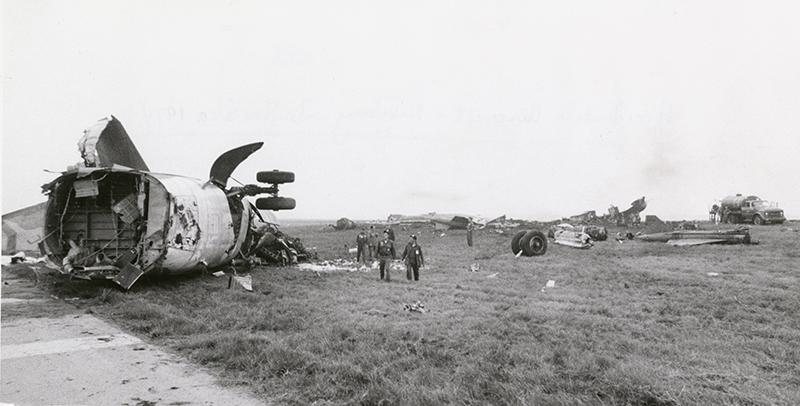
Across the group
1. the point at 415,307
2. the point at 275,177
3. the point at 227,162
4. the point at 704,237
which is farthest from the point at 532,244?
the point at 227,162

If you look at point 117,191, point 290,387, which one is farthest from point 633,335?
point 117,191

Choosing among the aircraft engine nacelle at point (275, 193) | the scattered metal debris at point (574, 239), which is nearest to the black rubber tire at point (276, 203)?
the aircraft engine nacelle at point (275, 193)

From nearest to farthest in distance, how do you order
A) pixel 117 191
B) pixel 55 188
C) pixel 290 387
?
pixel 290 387 → pixel 55 188 → pixel 117 191

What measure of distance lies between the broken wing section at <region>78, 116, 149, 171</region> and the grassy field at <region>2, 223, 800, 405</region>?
10.2 feet

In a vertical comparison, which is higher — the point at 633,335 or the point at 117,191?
the point at 117,191

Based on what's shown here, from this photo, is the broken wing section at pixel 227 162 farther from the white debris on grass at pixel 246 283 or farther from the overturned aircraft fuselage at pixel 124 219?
the white debris on grass at pixel 246 283

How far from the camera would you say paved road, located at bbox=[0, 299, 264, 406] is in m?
A: 4.11

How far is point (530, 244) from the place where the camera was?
1725cm

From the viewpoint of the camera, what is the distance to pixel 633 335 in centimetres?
627

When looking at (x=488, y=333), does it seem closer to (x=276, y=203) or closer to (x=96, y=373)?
(x=96, y=373)

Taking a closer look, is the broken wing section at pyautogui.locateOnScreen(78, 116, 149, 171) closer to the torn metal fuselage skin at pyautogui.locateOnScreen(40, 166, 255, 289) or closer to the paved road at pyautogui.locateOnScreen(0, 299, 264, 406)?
the torn metal fuselage skin at pyautogui.locateOnScreen(40, 166, 255, 289)

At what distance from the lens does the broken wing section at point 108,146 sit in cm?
1062

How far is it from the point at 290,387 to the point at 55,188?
914 cm

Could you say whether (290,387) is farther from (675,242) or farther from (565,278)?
(675,242)
